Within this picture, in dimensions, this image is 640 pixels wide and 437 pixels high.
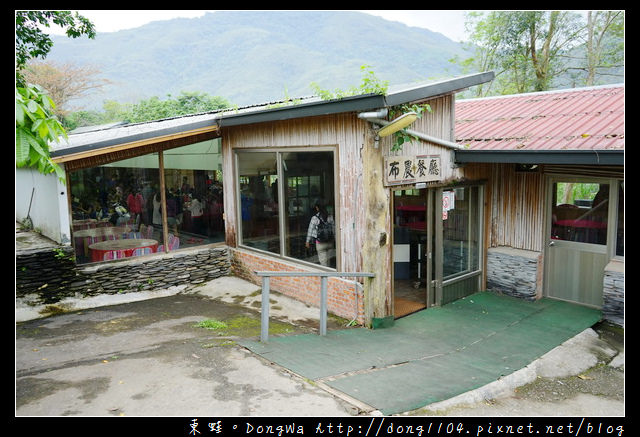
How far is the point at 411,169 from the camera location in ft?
23.1

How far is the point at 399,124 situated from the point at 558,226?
3.95m

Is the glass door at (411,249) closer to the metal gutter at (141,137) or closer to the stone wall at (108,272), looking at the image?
the stone wall at (108,272)

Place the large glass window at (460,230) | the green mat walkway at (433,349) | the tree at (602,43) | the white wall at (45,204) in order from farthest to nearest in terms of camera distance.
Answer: the tree at (602,43) < the large glass window at (460,230) < the white wall at (45,204) < the green mat walkway at (433,349)

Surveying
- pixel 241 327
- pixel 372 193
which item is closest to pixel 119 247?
pixel 241 327

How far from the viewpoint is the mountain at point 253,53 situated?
260 ft

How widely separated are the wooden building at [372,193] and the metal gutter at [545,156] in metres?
0.02

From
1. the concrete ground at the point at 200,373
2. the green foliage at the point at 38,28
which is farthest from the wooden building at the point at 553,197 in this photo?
the green foliage at the point at 38,28

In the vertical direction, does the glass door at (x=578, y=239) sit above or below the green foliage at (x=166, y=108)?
below

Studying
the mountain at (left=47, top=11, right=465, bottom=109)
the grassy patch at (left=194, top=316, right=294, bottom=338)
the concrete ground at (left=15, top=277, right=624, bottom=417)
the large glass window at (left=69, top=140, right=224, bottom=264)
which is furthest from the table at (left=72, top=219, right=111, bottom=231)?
the mountain at (left=47, top=11, right=465, bottom=109)

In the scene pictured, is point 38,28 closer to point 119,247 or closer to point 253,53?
point 119,247

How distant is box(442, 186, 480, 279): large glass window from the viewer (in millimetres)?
8039

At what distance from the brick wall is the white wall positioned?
3036 millimetres

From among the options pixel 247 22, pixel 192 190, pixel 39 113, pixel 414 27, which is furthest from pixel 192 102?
pixel 247 22

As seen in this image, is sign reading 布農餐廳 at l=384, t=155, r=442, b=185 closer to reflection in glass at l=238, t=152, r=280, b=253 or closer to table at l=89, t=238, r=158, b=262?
reflection in glass at l=238, t=152, r=280, b=253
